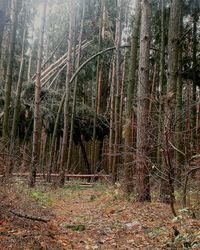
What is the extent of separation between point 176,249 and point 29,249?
2.04 meters

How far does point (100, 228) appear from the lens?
6742mm

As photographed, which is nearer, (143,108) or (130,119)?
(143,108)

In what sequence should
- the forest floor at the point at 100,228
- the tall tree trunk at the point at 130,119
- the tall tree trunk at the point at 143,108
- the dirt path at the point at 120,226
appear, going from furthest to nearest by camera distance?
1. the tall tree trunk at the point at 130,119
2. the tall tree trunk at the point at 143,108
3. the dirt path at the point at 120,226
4. the forest floor at the point at 100,228

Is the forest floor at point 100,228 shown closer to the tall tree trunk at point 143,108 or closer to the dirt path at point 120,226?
the dirt path at point 120,226

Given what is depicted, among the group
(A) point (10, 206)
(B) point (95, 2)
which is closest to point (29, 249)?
(A) point (10, 206)

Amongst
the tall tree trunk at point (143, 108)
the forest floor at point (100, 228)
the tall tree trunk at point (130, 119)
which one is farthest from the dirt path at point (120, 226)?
the tall tree trunk at point (130, 119)

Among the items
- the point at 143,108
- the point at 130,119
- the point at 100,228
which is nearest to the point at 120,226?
the point at 100,228

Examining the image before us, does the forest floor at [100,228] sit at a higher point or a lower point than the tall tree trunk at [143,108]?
lower

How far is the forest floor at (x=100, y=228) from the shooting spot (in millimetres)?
5168

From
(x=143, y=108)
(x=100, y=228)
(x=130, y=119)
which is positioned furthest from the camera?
(x=130, y=119)

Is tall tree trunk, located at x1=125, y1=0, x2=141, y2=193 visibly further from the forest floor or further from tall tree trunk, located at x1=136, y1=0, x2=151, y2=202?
the forest floor

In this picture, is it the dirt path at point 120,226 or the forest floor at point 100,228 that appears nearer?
the forest floor at point 100,228

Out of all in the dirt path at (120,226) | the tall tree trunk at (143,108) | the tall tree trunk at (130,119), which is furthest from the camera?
the tall tree trunk at (130,119)

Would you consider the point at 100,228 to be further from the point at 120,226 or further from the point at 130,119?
the point at 130,119
